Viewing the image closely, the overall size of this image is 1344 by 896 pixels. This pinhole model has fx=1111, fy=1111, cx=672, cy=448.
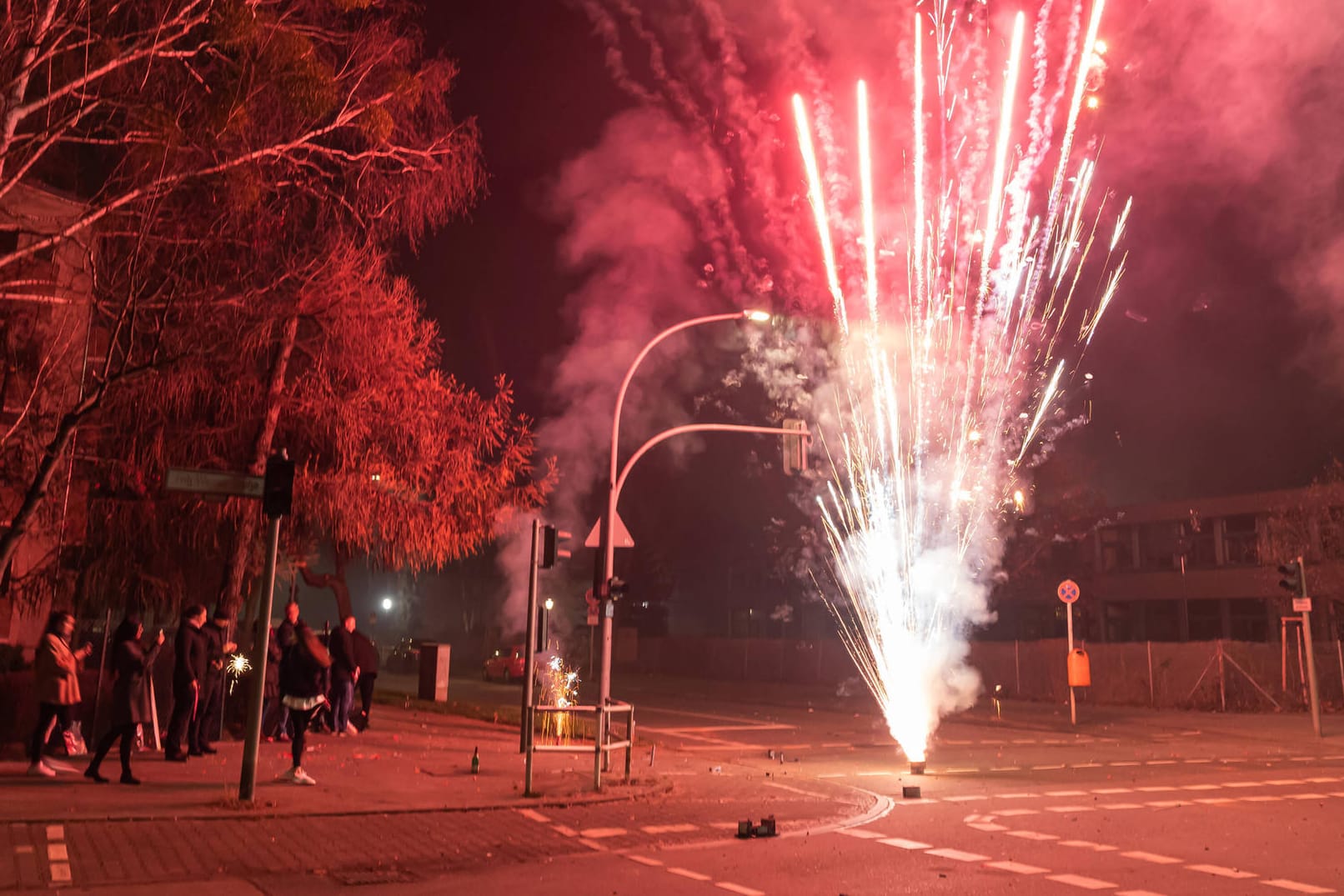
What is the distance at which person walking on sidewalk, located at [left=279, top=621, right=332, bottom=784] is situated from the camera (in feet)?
38.2

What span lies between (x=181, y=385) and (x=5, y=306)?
2197 mm

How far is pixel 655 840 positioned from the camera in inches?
379

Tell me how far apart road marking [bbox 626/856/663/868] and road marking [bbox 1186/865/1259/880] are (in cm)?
406

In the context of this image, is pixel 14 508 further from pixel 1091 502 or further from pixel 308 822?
pixel 1091 502

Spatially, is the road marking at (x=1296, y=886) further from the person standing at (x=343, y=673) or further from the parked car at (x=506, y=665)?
the parked car at (x=506, y=665)

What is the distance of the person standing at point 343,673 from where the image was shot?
1573 centimetres

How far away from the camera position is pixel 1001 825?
1062cm

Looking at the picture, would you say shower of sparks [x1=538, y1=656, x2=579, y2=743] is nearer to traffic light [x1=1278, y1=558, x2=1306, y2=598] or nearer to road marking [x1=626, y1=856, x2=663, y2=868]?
road marking [x1=626, y1=856, x2=663, y2=868]

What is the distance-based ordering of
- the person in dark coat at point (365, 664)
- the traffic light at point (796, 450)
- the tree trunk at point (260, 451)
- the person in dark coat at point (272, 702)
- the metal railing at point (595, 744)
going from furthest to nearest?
1. the traffic light at point (796, 450)
2. the person in dark coat at point (365, 664)
3. the person in dark coat at point (272, 702)
4. the tree trunk at point (260, 451)
5. the metal railing at point (595, 744)

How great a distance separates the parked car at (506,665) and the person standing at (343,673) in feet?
70.5

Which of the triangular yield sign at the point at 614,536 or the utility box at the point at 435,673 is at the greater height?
the triangular yield sign at the point at 614,536

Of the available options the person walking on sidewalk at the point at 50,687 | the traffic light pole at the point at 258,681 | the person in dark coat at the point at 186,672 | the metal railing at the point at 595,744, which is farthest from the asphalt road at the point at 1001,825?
the person walking on sidewalk at the point at 50,687

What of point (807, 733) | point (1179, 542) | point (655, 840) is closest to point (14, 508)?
point (655, 840)

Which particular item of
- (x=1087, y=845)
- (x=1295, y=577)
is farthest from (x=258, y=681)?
(x=1295, y=577)
